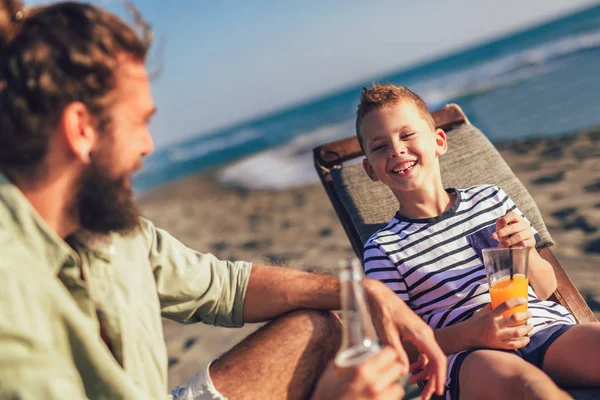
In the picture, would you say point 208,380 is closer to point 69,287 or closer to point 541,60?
point 69,287

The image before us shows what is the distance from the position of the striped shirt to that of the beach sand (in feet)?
1.12

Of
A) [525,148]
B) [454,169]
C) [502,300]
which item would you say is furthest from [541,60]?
[502,300]

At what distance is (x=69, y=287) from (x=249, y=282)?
81cm

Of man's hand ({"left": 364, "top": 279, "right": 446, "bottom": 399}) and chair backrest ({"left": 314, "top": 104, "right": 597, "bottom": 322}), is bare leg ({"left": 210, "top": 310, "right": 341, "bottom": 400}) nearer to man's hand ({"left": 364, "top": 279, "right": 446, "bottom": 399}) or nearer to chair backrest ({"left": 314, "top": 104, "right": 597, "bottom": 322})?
man's hand ({"left": 364, "top": 279, "right": 446, "bottom": 399})

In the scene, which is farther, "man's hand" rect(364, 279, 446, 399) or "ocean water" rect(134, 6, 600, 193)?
"ocean water" rect(134, 6, 600, 193)

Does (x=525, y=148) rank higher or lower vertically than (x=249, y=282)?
lower

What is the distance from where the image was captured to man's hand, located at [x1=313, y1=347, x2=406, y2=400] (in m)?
1.39

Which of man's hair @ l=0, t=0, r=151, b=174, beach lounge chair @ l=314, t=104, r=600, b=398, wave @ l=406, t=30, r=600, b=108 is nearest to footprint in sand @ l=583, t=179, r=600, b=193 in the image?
beach lounge chair @ l=314, t=104, r=600, b=398

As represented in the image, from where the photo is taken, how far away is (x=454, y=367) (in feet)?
7.14

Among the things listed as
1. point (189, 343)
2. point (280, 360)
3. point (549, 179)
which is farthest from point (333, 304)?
point (549, 179)

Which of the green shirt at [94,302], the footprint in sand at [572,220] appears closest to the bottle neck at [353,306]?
the green shirt at [94,302]

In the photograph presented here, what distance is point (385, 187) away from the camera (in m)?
3.36

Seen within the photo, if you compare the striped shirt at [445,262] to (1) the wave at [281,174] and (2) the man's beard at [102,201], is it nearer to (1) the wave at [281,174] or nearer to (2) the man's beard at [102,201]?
(2) the man's beard at [102,201]

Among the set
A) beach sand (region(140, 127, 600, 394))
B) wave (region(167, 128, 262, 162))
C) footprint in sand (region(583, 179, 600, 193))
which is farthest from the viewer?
wave (region(167, 128, 262, 162))
